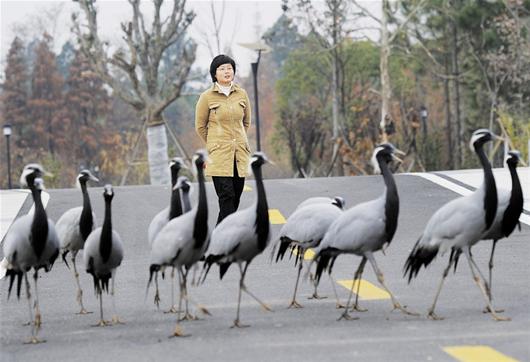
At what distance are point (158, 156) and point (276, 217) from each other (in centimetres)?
2256

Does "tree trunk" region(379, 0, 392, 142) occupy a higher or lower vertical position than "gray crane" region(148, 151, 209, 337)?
higher

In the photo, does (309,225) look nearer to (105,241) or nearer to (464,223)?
(464,223)

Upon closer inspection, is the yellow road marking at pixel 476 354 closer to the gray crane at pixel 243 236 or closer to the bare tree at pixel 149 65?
the gray crane at pixel 243 236

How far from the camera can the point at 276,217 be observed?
19156 millimetres

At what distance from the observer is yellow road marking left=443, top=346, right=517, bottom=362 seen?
858cm

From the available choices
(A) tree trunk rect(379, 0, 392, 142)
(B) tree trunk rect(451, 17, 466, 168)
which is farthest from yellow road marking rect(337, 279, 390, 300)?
(B) tree trunk rect(451, 17, 466, 168)

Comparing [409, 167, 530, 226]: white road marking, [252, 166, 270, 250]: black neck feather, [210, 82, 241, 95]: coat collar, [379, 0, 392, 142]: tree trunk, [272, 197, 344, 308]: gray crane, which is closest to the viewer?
[252, 166, 270, 250]: black neck feather

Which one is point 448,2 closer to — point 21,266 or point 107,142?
point 107,142

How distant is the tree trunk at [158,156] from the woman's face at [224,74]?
2681 cm

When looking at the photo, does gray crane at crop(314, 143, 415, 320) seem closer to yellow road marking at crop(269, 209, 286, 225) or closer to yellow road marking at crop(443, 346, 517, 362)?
yellow road marking at crop(443, 346, 517, 362)

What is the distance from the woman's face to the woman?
3.5 inches

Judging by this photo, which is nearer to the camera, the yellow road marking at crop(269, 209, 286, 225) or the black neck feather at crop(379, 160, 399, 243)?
the black neck feather at crop(379, 160, 399, 243)

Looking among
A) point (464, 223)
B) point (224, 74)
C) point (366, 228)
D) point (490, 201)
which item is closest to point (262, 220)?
point (366, 228)

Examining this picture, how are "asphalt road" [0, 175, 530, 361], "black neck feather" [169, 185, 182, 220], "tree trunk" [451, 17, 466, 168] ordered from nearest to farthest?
"asphalt road" [0, 175, 530, 361]
"black neck feather" [169, 185, 182, 220]
"tree trunk" [451, 17, 466, 168]
